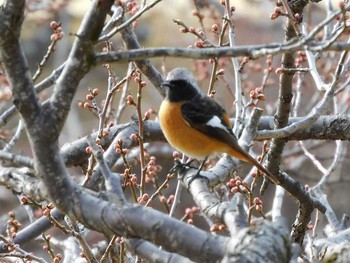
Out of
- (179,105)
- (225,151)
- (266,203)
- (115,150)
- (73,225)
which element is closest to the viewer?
(73,225)

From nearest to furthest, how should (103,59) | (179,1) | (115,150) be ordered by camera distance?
(103,59) < (115,150) < (179,1)

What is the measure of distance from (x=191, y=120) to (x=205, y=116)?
11 centimetres

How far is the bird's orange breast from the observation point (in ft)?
16.3

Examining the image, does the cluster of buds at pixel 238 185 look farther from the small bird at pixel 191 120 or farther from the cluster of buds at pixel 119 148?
the cluster of buds at pixel 119 148

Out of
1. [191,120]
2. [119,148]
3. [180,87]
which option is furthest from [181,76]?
[119,148]

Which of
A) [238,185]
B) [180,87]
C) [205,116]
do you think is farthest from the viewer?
[180,87]

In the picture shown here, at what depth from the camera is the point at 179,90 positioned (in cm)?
525

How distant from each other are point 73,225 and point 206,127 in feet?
5.23

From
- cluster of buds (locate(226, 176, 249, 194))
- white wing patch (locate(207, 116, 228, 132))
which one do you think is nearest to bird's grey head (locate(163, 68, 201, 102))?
white wing patch (locate(207, 116, 228, 132))

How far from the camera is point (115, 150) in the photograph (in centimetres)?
454

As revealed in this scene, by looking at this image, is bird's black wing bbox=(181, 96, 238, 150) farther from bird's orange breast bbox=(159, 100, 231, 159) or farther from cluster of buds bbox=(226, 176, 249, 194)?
cluster of buds bbox=(226, 176, 249, 194)

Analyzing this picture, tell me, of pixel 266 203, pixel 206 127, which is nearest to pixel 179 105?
pixel 206 127

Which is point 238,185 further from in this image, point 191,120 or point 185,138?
point 191,120

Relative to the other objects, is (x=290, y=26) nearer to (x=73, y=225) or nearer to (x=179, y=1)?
(x=73, y=225)
